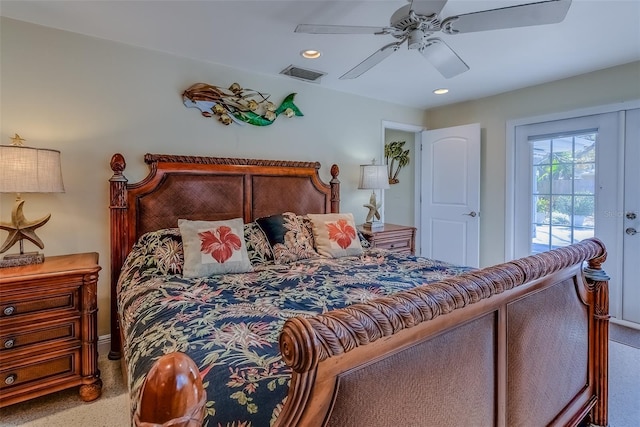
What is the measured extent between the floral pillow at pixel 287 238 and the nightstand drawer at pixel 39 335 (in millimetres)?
1283

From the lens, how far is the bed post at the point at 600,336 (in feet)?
5.30

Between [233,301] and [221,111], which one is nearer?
[233,301]

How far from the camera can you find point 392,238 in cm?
363

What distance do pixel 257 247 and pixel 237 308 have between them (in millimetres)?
1026

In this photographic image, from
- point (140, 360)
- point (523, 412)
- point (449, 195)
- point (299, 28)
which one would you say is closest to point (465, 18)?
point (299, 28)

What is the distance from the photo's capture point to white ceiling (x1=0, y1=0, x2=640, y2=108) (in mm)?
2053

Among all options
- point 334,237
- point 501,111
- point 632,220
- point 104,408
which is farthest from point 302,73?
point 632,220

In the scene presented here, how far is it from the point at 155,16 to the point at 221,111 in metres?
0.87

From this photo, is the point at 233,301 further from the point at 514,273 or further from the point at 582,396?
the point at 582,396

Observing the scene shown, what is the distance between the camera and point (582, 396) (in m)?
1.54

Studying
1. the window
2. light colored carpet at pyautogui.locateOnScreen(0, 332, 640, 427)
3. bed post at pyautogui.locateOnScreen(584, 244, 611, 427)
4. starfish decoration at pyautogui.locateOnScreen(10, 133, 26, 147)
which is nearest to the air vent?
starfish decoration at pyautogui.locateOnScreen(10, 133, 26, 147)

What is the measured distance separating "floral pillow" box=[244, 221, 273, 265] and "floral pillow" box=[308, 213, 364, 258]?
42 cm

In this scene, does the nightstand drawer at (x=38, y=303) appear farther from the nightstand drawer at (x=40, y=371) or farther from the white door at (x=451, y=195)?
the white door at (x=451, y=195)

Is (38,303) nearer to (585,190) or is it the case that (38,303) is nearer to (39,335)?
(39,335)
